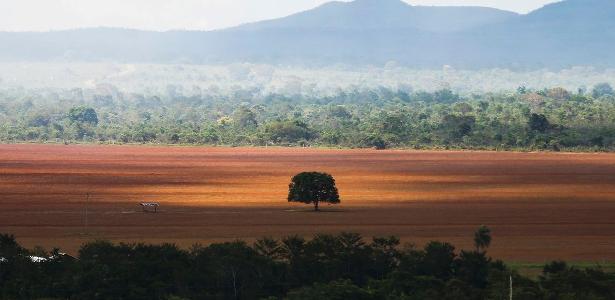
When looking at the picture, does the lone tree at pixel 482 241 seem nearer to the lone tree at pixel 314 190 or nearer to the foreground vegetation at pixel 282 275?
the foreground vegetation at pixel 282 275

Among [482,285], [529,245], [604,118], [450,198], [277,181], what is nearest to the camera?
[482,285]

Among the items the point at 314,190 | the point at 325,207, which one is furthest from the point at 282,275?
the point at 325,207

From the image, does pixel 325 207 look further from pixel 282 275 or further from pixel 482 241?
pixel 282 275

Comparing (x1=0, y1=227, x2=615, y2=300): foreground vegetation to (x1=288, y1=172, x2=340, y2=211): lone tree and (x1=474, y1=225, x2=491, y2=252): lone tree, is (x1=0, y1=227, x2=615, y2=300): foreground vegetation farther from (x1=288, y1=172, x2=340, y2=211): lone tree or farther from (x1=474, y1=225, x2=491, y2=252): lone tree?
(x1=288, y1=172, x2=340, y2=211): lone tree

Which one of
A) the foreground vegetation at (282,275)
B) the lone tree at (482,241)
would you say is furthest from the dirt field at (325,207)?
the foreground vegetation at (282,275)

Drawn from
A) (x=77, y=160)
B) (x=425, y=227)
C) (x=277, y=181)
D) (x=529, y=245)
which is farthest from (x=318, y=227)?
(x=77, y=160)

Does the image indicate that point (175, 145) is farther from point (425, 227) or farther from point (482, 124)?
point (425, 227)
